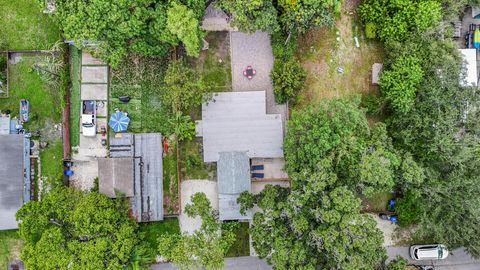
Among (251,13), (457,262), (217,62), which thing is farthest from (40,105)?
(457,262)

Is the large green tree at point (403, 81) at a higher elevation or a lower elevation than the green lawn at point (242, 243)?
higher

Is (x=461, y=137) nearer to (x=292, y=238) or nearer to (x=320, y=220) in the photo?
(x=320, y=220)

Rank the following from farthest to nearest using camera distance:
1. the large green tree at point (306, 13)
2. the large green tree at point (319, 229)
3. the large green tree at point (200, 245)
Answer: the large green tree at point (306, 13), the large green tree at point (200, 245), the large green tree at point (319, 229)

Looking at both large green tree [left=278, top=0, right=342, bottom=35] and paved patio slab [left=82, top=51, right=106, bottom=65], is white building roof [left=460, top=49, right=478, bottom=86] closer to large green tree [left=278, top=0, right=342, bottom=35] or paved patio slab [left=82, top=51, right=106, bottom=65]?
large green tree [left=278, top=0, right=342, bottom=35]

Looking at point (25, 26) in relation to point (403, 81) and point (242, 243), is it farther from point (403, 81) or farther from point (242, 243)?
point (403, 81)

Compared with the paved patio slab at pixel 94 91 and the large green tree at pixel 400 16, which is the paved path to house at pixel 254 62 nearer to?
the large green tree at pixel 400 16

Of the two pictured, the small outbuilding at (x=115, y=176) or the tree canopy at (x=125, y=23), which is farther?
the small outbuilding at (x=115, y=176)

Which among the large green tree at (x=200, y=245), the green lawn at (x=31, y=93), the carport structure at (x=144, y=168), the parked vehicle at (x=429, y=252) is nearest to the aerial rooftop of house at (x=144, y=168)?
the carport structure at (x=144, y=168)
